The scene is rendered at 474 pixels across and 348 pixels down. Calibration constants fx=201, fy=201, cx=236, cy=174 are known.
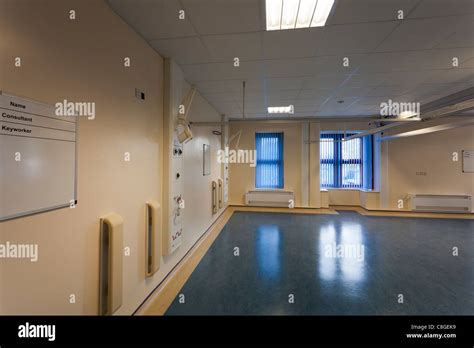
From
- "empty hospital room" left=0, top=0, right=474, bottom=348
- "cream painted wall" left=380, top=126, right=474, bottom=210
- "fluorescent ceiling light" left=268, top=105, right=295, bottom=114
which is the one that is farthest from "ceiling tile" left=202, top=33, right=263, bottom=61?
"cream painted wall" left=380, top=126, right=474, bottom=210


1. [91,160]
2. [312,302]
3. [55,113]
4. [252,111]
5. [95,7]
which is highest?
[252,111]

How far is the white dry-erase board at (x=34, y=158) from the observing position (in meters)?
1.05

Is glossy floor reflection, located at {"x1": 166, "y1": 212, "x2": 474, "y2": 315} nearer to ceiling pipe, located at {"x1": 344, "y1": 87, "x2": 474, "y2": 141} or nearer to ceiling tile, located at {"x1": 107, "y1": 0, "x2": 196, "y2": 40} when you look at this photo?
ceiling pipe, located at {"x1": 344, "y1": 87, "x2": 474, "y2": 141}

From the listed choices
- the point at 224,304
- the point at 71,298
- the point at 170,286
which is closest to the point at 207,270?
the point at 170,286

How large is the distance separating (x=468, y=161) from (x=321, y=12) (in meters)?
7.16

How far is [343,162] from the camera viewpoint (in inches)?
279

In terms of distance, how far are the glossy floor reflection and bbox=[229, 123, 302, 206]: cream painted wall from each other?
2253 millimetres

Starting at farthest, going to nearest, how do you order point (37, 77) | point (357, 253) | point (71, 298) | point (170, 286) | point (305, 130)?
1. point (305, 130)
2. point (357, 253)
3. point (170, 286)
4. point (71, 298)
5. point (37, 77)

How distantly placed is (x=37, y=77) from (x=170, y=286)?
251 cm

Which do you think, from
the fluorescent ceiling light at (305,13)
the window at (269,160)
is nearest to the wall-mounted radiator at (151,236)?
the fluorescent ceiling light at (305,13)

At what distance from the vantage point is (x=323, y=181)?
286 inches

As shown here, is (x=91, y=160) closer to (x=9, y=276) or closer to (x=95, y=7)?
(x=9, y=276)

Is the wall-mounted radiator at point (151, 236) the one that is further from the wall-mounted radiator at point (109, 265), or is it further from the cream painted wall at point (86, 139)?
the wall-mounted radiator at point (109, 265)

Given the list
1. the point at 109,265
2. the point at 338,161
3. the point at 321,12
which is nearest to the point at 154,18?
the point at 321,12
